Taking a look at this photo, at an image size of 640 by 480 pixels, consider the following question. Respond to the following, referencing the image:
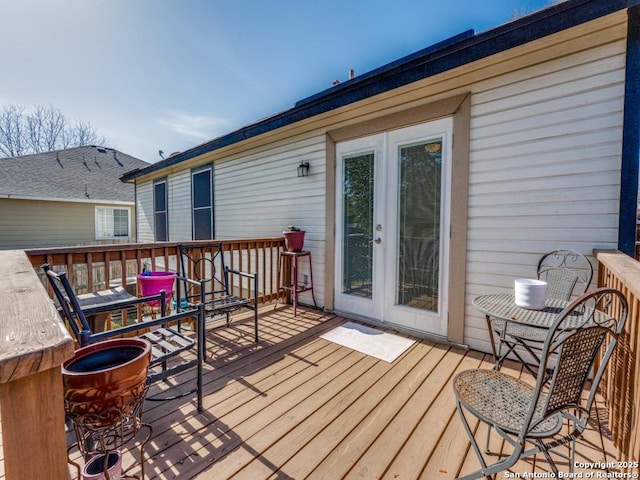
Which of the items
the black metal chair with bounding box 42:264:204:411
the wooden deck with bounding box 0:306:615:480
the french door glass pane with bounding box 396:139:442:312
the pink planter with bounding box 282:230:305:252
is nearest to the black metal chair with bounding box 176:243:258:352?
the wooden deck with bounding box 0:306:615:480

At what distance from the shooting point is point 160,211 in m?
8.12

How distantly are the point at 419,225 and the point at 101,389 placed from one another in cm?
293

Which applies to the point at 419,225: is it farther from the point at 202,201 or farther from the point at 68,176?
the point at 68,176

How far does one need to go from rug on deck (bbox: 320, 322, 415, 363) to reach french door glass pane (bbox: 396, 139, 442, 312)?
45cm

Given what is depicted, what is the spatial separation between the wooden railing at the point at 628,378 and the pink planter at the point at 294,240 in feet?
10.0

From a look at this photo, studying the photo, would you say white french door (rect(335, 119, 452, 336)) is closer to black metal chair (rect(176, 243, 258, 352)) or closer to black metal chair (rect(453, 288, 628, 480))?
black metal chair (rect(176, 243, 258, 352))

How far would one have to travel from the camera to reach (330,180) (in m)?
3.91

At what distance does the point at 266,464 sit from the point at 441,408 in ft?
3.94

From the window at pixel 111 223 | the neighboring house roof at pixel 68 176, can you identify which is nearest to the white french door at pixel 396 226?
the neighboring house roof at pixel 68 176

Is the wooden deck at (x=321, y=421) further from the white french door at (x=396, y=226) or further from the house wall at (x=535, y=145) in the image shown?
the house wall at (x=535, y=145)

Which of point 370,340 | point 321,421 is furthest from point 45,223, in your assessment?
point 321,421

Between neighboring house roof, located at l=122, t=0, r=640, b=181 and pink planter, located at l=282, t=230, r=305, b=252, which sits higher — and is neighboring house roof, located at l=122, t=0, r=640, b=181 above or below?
above

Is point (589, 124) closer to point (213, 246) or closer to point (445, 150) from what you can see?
point (445, 150)

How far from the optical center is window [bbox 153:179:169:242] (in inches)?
310
